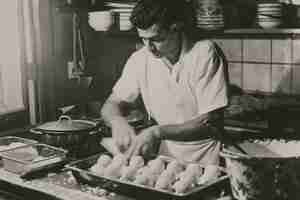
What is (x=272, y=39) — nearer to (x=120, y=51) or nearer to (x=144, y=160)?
→ (x=120, y=51)

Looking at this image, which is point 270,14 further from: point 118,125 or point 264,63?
point 118,125

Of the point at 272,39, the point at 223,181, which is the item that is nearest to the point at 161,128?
the point at 223,181

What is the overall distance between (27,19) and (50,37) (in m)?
0.21

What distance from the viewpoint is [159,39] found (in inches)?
101

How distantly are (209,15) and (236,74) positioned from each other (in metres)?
0.63

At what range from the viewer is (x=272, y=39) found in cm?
343

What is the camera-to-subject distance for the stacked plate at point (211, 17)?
3.14 meters

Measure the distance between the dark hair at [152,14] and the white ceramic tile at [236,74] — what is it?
1162 mm

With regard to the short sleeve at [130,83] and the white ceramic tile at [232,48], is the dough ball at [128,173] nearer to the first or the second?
the short sleeve at [130,83]

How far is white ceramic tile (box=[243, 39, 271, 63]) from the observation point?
136 inches

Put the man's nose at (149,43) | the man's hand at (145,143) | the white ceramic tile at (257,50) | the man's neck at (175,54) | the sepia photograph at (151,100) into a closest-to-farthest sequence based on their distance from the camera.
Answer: the sepia photograph at (151,100)
the man's hand at (145,143)
the man's nose at (149,43)
the man's neck at (175,54)
the white ceramic tile at (257,50)

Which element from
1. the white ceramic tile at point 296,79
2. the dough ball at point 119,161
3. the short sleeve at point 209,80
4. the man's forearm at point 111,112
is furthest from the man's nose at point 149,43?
the white ceramic tile at point 296,79

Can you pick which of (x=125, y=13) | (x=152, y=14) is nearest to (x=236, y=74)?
(x=125, y=13)

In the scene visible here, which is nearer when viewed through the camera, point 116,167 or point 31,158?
point 116,167
